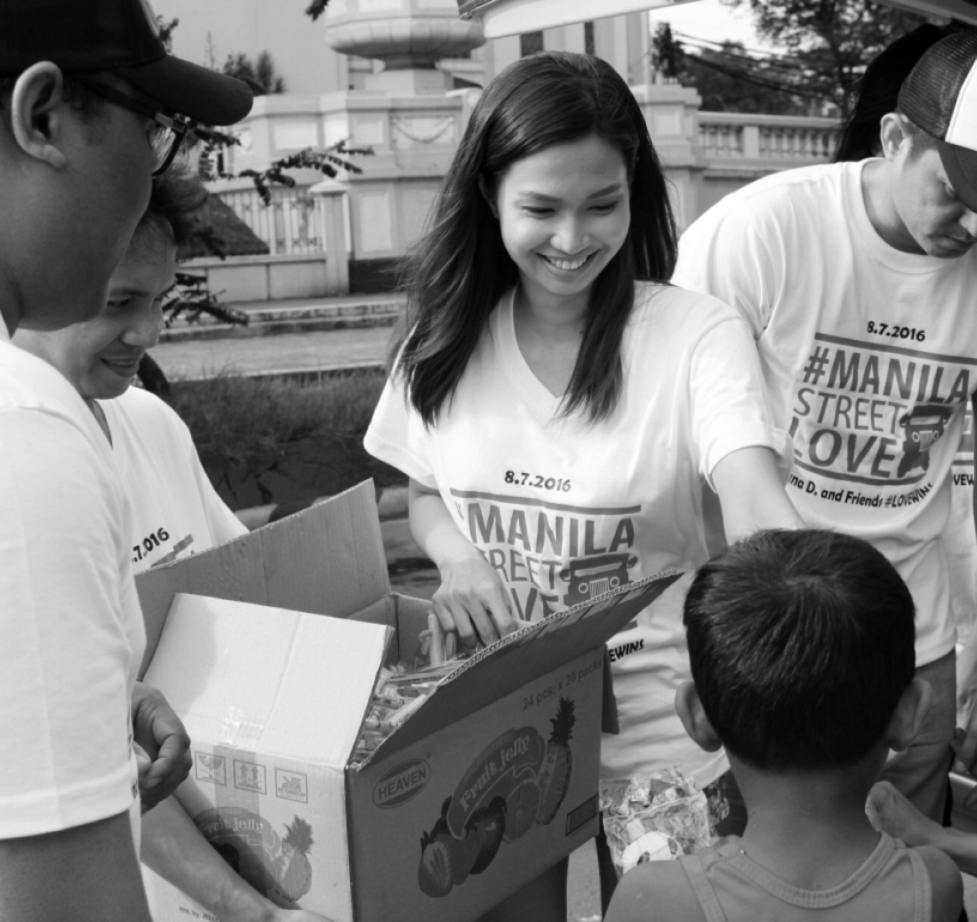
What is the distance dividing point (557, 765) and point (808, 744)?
38 centimetres

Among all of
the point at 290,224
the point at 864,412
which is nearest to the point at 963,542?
the point at 864,412

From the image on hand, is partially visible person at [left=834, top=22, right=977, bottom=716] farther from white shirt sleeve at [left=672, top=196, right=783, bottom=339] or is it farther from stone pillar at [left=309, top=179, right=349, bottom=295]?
stone pillar at [left=309, top=179, right=349, bottom=295]

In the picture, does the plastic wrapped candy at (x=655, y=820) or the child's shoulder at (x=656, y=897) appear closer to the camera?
the child's shoulder at (x=656, y=897)

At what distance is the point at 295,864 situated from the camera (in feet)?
4.78

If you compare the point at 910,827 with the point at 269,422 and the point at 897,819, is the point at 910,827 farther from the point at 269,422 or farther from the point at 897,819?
the point at 269,422

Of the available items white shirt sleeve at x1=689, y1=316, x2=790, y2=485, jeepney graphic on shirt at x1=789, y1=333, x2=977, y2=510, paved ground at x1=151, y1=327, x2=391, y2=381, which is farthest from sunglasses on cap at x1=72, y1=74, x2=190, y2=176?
paved ground at x1=151, y1=327, x2=391, y2=381

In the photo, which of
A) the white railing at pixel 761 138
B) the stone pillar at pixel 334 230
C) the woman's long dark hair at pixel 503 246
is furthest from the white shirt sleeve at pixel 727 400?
the white railing at pixel 761 138

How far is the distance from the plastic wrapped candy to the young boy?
215 millimetres

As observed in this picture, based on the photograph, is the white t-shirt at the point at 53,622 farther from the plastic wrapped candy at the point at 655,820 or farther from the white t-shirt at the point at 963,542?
the white t-shirt at the point at 963,542

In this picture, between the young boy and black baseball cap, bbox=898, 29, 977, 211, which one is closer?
the young boy

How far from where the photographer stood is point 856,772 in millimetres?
1438

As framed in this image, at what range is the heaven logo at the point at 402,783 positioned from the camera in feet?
4.67

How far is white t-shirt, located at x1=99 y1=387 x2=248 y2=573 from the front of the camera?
1970mm

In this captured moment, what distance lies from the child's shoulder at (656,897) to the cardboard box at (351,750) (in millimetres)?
217
